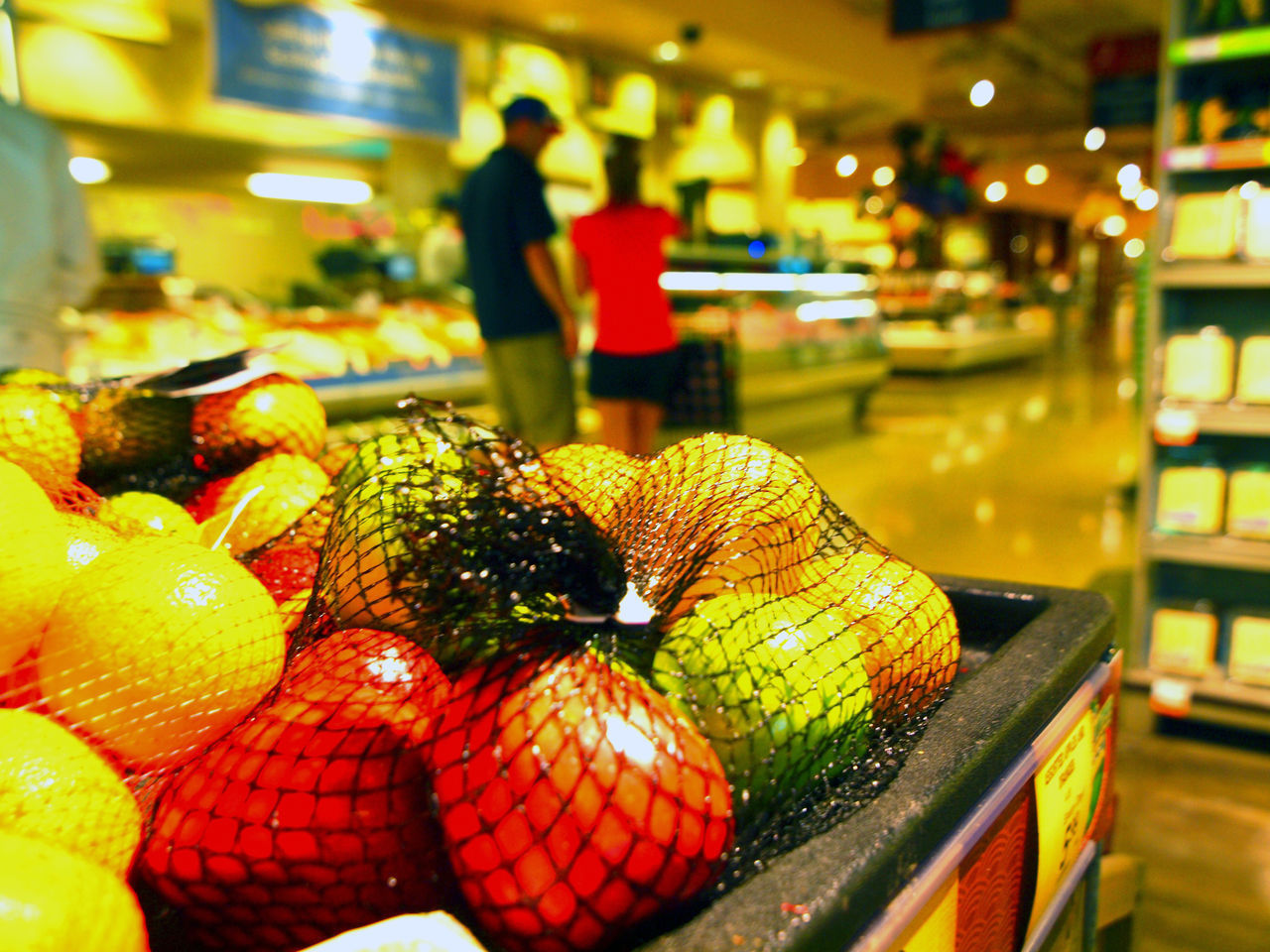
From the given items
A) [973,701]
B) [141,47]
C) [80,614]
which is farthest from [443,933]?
[141,47]

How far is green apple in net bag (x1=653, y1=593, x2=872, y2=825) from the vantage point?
65 cm

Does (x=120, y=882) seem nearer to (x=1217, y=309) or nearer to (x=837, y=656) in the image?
(x=837, y=656)

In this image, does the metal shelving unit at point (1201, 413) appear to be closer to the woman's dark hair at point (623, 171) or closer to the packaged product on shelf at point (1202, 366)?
the packaged product on shelf at point (1202, 366)

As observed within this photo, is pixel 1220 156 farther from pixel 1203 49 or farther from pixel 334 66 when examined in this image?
pixel 334 66

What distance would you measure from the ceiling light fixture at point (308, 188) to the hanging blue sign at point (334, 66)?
1.92 m

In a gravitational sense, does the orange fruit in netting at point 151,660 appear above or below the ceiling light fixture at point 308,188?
below

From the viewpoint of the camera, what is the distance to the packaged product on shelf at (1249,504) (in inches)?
112

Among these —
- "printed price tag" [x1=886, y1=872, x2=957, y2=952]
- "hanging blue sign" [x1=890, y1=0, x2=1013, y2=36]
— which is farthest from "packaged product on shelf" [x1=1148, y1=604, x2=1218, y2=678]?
"hanging blue sign" [x1=890, y1=0, x2=1013, y2=36]

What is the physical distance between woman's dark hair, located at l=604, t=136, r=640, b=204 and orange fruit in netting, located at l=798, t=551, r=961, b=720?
3.67m

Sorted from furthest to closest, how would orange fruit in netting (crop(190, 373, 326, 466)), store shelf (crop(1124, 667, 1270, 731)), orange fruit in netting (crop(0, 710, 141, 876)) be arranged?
store shelf (crop(1124, 667, 1270, 731))
orange fruit in netting (crop(190, 373, 326, 466))
orange fruit in netting (crop(0, 710, 141, 876))

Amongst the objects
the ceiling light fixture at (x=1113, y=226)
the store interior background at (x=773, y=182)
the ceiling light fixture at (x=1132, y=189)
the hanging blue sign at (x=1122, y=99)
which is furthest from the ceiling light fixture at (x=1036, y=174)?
the hanging blue sign at (x=1122, y=99)

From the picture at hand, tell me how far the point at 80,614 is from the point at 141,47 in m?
6.77

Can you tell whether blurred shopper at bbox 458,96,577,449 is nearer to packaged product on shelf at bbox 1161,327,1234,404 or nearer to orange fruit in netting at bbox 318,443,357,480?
packaged product on shelf at bbox 1161,327,1234,404

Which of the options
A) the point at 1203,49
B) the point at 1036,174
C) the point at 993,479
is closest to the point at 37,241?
the point at 1203,49
